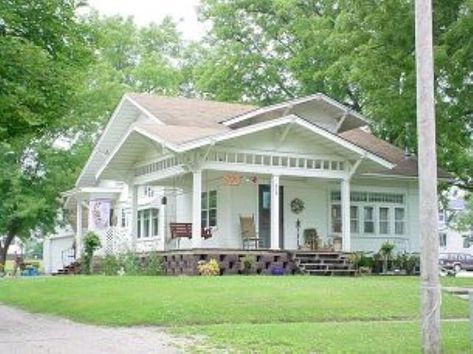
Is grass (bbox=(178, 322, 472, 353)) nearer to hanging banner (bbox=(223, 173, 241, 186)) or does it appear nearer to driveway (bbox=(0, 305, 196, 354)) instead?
driveway (bbox=(0, 305, 196, 354))

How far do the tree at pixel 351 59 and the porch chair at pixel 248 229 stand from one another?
5.95 metres

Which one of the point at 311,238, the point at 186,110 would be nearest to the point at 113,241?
the point at 186,110

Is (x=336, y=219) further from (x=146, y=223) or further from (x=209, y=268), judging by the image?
(x=146, y=223)

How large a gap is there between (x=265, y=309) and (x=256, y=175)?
41.5 feet

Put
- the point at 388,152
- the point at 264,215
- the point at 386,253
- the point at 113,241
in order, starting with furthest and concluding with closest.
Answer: the point at 388,152
the point at 113,241
the point at 386,253
the point at 264,215

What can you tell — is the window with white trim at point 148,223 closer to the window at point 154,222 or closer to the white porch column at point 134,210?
the window at point 154,222

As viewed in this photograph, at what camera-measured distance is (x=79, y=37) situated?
1852cm

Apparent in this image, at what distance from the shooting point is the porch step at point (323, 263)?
26.7 metres

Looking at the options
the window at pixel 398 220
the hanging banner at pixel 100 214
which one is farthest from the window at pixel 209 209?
the window at pixel 398 220

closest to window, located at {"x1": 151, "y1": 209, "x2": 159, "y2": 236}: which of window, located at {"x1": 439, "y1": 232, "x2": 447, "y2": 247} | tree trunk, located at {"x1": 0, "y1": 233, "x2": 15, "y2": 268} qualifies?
tree trunk, located at {"x1": 0, "y1": 233, "x2": 15, "y2": 268}

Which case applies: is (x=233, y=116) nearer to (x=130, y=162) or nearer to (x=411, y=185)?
(x=130, y=162)

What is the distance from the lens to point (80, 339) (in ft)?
42.5

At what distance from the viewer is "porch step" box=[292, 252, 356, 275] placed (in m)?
26.7

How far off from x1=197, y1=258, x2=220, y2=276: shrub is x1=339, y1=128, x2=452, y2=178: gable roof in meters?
9.30
